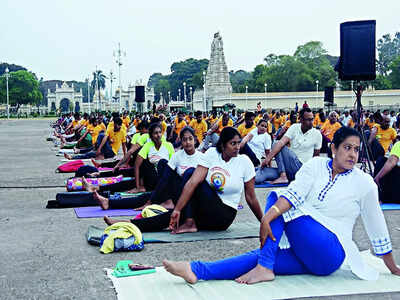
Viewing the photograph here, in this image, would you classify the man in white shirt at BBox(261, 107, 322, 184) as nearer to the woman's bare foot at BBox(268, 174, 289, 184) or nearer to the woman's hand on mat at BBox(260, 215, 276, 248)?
the woman's bare foot at BBox(268, 174, 289, 184)

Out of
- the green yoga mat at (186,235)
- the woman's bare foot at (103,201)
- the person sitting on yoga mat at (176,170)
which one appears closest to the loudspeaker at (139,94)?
the woman's bare foot at (103,201)

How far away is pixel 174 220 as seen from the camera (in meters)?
5.51

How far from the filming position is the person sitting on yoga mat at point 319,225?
3842 mm

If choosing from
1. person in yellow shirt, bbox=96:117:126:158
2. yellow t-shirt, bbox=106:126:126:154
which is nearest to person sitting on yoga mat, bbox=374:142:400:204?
person in yellow shirt, bbox=96:117:126:158

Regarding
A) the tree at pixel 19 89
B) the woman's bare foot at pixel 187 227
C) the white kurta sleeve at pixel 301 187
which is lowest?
the woman's bare foot at pixel 187 227

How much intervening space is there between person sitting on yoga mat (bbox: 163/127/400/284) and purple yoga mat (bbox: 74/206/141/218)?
3105 mm

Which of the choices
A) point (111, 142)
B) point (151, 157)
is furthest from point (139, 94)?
point (151, 157)

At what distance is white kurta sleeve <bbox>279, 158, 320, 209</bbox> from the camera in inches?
150

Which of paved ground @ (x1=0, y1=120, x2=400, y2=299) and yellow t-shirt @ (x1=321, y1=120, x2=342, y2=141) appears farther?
yellow t-shirt @ (x1=321, y1=120, x2=342, y2=141)

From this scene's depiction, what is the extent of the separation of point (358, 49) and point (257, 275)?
6784 mm

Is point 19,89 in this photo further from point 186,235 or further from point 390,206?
point 186,235

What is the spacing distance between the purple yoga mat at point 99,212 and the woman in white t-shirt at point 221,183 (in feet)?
4.85

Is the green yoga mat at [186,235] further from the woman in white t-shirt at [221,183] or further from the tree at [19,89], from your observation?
the tree at [19,89]

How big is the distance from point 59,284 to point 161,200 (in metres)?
2.71
